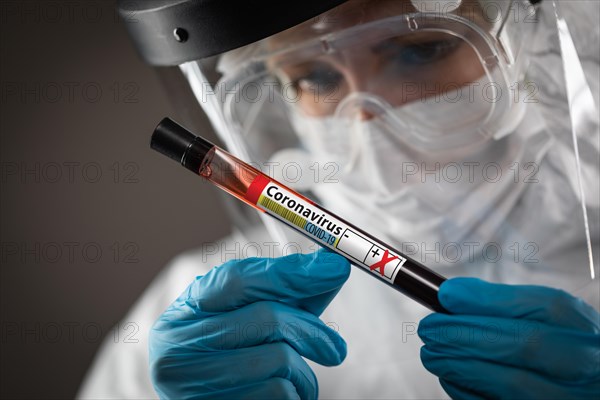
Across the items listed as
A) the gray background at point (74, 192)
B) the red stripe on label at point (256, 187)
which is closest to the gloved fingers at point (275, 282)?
the red stripe on label at point (256, 187)

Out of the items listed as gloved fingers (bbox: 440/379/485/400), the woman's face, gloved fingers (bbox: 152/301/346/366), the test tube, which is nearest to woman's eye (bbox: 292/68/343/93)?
the woman's face

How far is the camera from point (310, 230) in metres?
0.87

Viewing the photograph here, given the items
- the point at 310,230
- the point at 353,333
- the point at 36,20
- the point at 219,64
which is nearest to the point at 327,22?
the point at 219,64

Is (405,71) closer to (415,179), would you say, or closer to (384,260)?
(415,179)

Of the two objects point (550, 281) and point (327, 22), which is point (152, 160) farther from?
point (550, 281)

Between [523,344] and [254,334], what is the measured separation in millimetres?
363

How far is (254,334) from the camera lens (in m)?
0.95

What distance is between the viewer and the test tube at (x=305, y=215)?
2.78 feet

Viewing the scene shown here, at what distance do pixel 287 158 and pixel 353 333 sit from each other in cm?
38

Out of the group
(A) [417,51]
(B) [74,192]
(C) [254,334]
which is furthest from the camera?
(B) [74,192]

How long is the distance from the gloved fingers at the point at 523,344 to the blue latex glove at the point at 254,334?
6.6 inches

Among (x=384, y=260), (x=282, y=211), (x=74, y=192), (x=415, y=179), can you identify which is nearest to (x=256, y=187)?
(x=282, y=211)

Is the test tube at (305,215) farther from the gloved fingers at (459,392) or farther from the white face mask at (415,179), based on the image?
the white face mask at (415,179)

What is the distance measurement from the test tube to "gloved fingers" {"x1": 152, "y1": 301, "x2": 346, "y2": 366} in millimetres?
136
